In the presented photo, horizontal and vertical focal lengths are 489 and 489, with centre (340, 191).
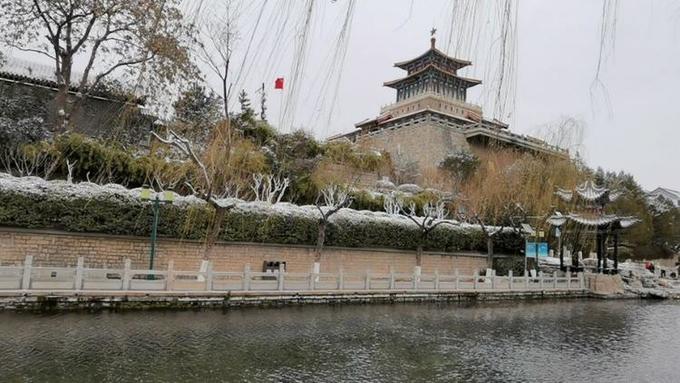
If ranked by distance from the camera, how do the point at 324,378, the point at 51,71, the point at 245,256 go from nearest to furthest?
the point at 324,378 → the point at 245,256 → the point at 51,71

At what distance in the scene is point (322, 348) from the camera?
7438mm

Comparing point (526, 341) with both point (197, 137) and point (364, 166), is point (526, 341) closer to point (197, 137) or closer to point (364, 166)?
point (197, 137)

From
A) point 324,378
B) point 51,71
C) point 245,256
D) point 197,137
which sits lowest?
point 324,378

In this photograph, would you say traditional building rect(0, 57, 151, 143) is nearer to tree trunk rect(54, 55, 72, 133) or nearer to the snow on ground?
tree trunk rect(54, 55, 72, 133)

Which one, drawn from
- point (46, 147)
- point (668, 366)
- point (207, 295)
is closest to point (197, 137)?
point (46, 147)

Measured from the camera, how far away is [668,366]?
7.47m

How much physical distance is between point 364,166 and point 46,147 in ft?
42.3

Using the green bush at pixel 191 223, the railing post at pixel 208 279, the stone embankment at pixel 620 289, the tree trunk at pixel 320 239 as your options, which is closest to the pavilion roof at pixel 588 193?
the stone embankment at pixel 620 289

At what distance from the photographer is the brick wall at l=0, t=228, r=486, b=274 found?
11617mm

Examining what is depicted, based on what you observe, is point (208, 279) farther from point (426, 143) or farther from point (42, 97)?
point (426, 143)

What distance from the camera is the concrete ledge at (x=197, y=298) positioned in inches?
345

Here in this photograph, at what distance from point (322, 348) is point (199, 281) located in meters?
4.51

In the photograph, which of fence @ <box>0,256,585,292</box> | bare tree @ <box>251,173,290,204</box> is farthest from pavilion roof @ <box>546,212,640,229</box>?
bare tree @ <box>251,173,290,204</box>

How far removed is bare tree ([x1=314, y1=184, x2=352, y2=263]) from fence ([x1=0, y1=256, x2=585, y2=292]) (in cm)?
142
